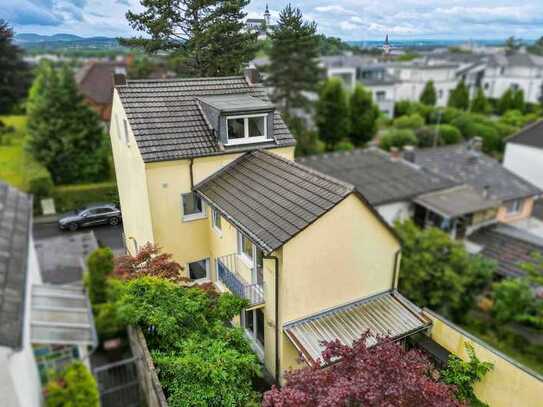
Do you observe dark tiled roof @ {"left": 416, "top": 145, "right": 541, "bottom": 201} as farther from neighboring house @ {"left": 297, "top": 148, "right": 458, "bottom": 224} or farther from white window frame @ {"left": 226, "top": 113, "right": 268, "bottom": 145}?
white window frame @ {"left": 226, "top": 113, "right": 268, "bottom": 145}

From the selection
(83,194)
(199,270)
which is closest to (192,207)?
(199,270)

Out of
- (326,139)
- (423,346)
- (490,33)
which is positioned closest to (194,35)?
(490,33)

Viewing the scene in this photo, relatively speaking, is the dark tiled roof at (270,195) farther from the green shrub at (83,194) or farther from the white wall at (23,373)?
the white wall at (23,373)

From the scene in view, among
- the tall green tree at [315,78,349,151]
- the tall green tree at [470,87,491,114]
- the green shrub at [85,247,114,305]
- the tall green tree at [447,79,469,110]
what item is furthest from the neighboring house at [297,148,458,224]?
the tall green tree at [470,87,491,114]

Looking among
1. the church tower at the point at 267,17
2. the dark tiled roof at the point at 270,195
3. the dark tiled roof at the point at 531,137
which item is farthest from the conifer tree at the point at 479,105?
the church tower at the point at 267,17

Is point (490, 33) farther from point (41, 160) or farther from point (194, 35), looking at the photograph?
point (41, 160)

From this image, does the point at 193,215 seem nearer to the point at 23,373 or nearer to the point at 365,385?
the point at 365,385
